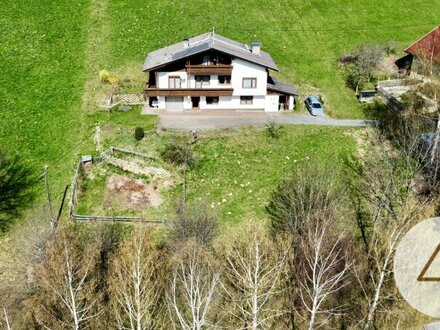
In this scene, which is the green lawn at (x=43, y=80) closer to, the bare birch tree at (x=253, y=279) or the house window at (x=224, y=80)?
the house window at (x=224, y=80)

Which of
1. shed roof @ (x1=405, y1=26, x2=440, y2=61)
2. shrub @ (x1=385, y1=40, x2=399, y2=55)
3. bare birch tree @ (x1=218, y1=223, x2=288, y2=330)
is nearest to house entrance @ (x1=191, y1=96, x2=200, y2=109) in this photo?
bare birch tree @ (x1=218, y1=223, x2=288, y2=330)

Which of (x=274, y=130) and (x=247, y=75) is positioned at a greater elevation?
(x=247, y=75)

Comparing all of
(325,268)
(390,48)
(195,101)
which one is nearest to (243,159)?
(195,101)

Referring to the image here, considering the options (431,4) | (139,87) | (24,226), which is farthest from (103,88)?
(431,4)

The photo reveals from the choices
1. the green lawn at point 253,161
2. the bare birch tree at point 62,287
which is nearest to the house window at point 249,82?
the green lawn at point 253,161

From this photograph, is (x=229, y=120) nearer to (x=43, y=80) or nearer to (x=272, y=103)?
(x=272, y=103)

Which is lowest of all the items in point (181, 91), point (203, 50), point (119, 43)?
point (181, 91)

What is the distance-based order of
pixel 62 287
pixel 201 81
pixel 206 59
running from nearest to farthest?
pixel 62 287
pixel 206 59
pixel 201 81
